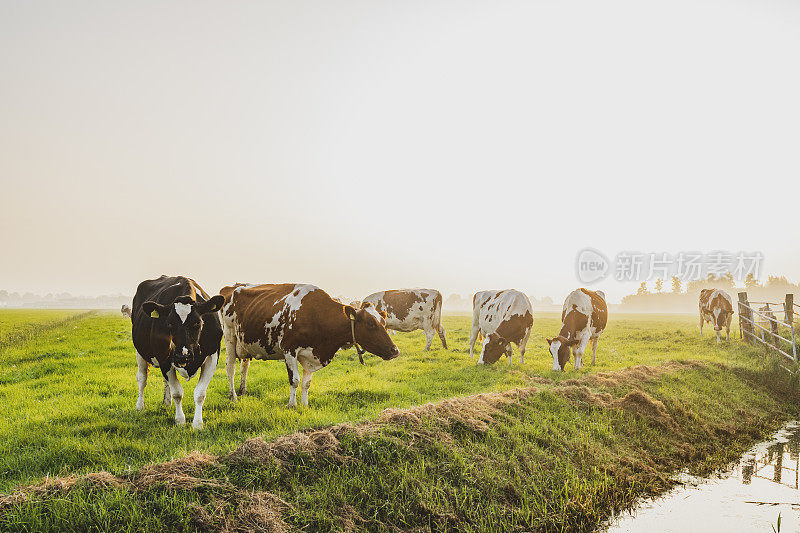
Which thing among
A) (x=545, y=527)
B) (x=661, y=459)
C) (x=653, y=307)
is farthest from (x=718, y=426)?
(x=653, y=307)

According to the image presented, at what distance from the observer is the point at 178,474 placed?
5145 millimetres

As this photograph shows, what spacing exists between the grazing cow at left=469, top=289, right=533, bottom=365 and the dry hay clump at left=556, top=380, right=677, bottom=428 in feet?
16.6

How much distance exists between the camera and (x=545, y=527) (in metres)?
5.63

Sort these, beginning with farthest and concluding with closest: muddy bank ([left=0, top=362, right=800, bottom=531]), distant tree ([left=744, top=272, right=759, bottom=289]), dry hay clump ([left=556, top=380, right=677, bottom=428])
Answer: distant tree ([left=744, top=272, right=759, bottom=289])
dry hay clump ([left=556, top=380, right=677, bottom=428])
muddy bank ([left=0, top=362, right=800, bottom=531])

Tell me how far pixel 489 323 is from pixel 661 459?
29.4 ft

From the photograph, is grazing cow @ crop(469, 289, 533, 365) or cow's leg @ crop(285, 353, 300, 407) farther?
grazing cow @ crop(469, 289, 533, 365)

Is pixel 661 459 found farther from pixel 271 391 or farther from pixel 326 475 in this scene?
pixel 271 391

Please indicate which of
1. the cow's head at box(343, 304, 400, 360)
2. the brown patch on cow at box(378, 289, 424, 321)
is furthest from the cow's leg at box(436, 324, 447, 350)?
the cow's head at box(343, 304, 400, 360)

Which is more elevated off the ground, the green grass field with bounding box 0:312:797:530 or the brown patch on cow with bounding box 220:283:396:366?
the brown patch on cow with bounding box 220:283:396:366

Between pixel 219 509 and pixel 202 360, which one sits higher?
pixel 202 360

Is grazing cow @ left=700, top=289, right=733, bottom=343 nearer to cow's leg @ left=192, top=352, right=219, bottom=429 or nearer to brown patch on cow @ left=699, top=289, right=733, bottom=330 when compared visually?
brown patch on cow @ left=699, top=289, right=733, bottom=330

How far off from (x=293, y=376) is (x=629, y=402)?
7.36m

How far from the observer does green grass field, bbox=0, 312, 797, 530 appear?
5.29 m

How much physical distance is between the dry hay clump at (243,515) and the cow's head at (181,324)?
3267 mm
